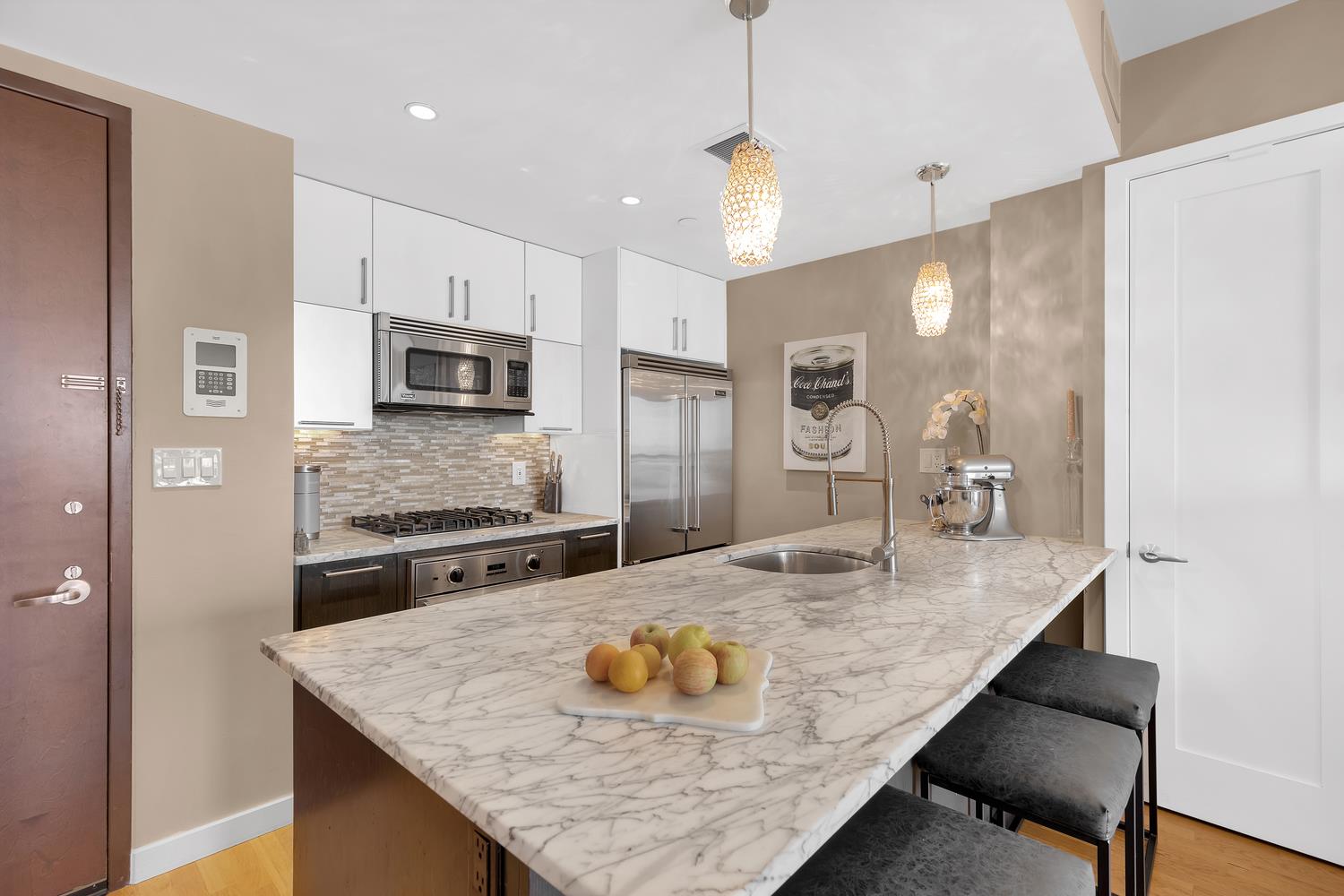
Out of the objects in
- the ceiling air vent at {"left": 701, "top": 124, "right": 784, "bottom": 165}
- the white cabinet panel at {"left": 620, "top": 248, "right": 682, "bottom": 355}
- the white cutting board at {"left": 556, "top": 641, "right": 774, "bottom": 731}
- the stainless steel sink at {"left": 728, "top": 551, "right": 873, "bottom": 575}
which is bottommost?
the stainless steel sink at {"left": 728, "top": 551, "right": 873, "bottom": 575}

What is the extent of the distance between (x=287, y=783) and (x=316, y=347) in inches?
64.4

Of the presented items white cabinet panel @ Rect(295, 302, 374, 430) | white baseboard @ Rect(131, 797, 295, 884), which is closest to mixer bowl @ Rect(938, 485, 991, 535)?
white cabinet panel @ Rect(295, 302, 374, 430)

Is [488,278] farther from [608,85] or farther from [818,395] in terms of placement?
[818,395]

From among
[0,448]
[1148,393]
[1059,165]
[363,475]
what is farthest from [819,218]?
[0,448]

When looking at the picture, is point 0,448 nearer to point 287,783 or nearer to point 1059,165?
point 287,783

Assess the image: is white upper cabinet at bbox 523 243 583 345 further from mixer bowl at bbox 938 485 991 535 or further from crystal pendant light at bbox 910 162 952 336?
mixer bowl at bbox 938 485 991 535

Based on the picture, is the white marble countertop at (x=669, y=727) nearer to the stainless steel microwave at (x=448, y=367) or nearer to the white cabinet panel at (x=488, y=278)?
the stainless steel microwave at (x=448, y=367)

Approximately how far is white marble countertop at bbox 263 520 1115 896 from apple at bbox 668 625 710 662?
13 centimetres

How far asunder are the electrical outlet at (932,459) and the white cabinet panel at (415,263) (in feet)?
7.97

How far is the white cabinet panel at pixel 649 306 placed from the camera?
3.43m

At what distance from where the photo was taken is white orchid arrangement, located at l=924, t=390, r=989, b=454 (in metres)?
2.86

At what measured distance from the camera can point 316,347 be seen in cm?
252

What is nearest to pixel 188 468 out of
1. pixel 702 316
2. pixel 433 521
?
pixel 433 521

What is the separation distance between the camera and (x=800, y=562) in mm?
2328
